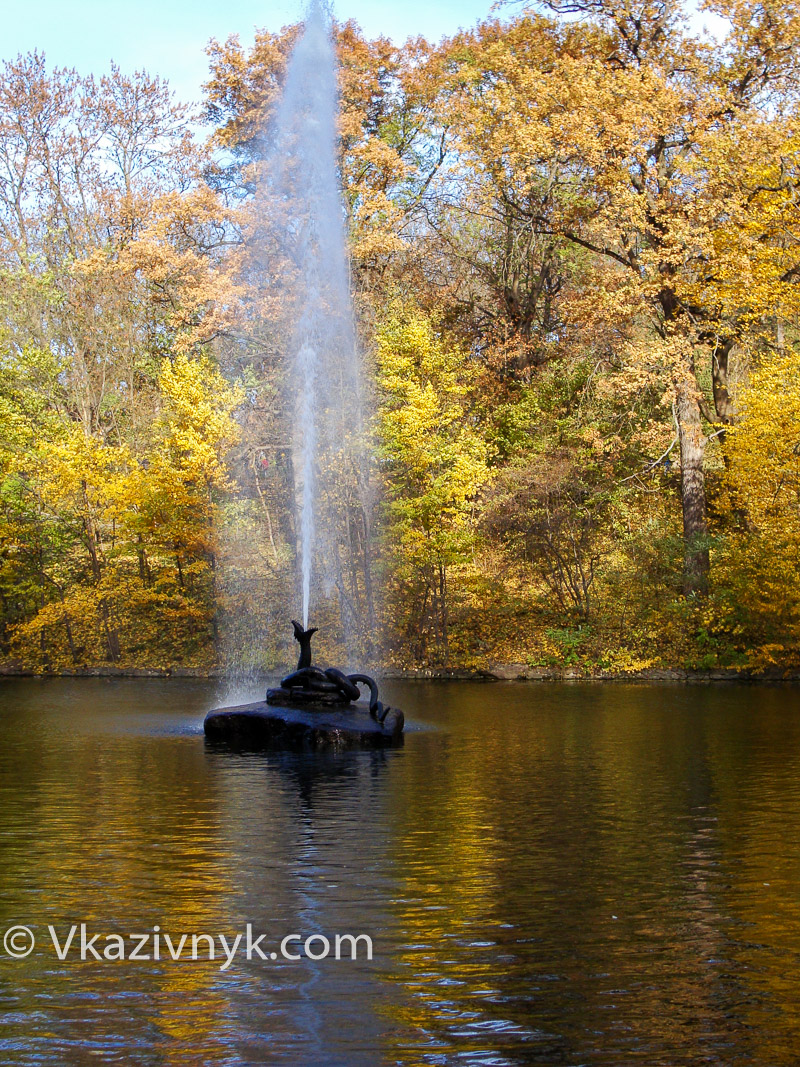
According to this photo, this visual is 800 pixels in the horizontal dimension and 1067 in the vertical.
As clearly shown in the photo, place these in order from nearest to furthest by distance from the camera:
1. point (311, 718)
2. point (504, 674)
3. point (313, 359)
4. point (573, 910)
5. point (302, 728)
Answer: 1. point (573, 910)
2. point (302, 728)
3. point (311, 718)
4. point (313, 359)
5. point (504, 674)

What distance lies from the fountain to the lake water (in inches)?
31.3

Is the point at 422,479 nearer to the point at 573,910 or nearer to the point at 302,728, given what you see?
the point at 302,728

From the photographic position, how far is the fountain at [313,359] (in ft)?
46.3

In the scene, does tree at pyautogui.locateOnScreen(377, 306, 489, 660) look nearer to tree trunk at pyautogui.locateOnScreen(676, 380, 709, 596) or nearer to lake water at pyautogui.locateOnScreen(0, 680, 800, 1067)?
tree trunk at pyautogui.locateOnScreen(676, 380, 709, 596)

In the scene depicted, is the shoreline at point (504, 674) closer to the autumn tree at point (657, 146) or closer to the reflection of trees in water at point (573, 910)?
the autumn tree at point (657, 146)

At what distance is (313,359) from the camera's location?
22.5m

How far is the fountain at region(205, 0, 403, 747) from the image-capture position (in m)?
14.1

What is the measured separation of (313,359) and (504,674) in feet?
30.9

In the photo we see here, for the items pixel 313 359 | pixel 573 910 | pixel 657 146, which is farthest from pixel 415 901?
pixel 657 146

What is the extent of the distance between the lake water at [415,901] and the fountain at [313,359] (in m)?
0.79

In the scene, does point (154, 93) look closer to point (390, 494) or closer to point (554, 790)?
point (390, 494)

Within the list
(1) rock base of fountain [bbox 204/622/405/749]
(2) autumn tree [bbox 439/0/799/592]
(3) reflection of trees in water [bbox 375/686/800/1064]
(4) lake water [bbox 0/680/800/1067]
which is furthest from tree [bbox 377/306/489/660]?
(3) reflection of trees in water [bbox 375/686/800/1064]

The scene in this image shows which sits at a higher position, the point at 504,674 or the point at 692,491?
the point at 692,491

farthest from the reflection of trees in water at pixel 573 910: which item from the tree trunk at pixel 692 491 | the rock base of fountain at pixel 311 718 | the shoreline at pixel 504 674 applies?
the tree trunk at pixel 692 491
